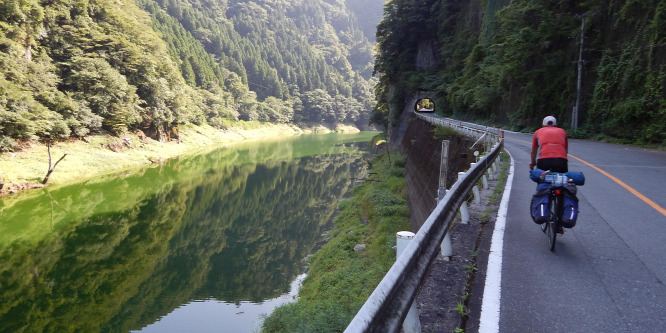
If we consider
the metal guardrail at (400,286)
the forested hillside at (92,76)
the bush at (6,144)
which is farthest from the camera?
the forested hillside at (92,76)

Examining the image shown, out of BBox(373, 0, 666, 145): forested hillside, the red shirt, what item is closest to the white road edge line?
the red shirt

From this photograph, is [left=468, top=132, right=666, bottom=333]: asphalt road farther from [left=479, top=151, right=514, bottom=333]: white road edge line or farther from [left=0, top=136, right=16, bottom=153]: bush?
[left=0, top=136, right=16, bottom=153]: bush

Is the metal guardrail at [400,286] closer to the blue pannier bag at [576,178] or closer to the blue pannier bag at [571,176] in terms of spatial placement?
the blue pannier bag at [571,176]

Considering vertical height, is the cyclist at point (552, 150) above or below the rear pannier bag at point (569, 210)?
above

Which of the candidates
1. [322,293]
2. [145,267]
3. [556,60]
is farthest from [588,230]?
[556,60]

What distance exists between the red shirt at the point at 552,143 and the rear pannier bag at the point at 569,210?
70 cm

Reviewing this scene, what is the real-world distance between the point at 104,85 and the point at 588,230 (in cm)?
4407

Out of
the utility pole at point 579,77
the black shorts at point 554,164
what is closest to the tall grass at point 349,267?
the black shorts at point 554,164

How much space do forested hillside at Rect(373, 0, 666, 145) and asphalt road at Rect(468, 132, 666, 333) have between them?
11616mm

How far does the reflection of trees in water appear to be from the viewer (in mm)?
13492

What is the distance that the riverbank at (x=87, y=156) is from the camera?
89.8 ft

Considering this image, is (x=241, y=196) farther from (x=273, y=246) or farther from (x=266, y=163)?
(x=266, y=163)

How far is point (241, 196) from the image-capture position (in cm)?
3269

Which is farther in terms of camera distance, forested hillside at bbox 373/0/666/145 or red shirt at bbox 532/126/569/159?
forested hillside at bbox 373/0/666/145
